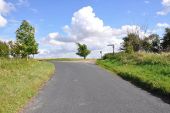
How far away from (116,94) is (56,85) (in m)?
4.95

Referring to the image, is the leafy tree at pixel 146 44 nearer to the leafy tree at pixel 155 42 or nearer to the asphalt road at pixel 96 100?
the leafy tree at pixel 155 42

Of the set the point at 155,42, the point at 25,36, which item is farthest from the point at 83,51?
the point at 25,36

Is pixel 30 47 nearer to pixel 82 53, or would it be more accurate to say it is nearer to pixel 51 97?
pixel 82 53

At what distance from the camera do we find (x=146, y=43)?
241ft

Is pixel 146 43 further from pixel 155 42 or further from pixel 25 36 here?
pixel 25 36

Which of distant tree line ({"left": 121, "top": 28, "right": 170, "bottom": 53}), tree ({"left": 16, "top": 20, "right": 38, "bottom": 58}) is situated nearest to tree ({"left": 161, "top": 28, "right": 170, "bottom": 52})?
distant tree line ({"left": 121, "top": 28, "right": 170, "bottom": 53})

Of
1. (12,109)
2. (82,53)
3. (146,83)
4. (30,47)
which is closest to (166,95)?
(146,83)

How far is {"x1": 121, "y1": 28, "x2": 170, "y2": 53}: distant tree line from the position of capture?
220ft

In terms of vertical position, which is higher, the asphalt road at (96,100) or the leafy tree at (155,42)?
the leafy tree at (155,42)

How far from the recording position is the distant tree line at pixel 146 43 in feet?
220

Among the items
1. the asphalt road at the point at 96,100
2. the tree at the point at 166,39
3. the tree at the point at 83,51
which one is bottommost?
the asphalt road at the point at 96,100

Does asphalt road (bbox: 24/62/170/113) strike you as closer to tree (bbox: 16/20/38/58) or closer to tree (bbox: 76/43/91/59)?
tree (bbox: 16/20/38/58)

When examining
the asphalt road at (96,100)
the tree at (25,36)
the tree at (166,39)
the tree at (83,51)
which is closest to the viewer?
the asphalt road at (96,100)

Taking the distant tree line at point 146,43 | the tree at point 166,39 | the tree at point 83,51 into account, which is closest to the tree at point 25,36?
the distant tree line at point 146,43
